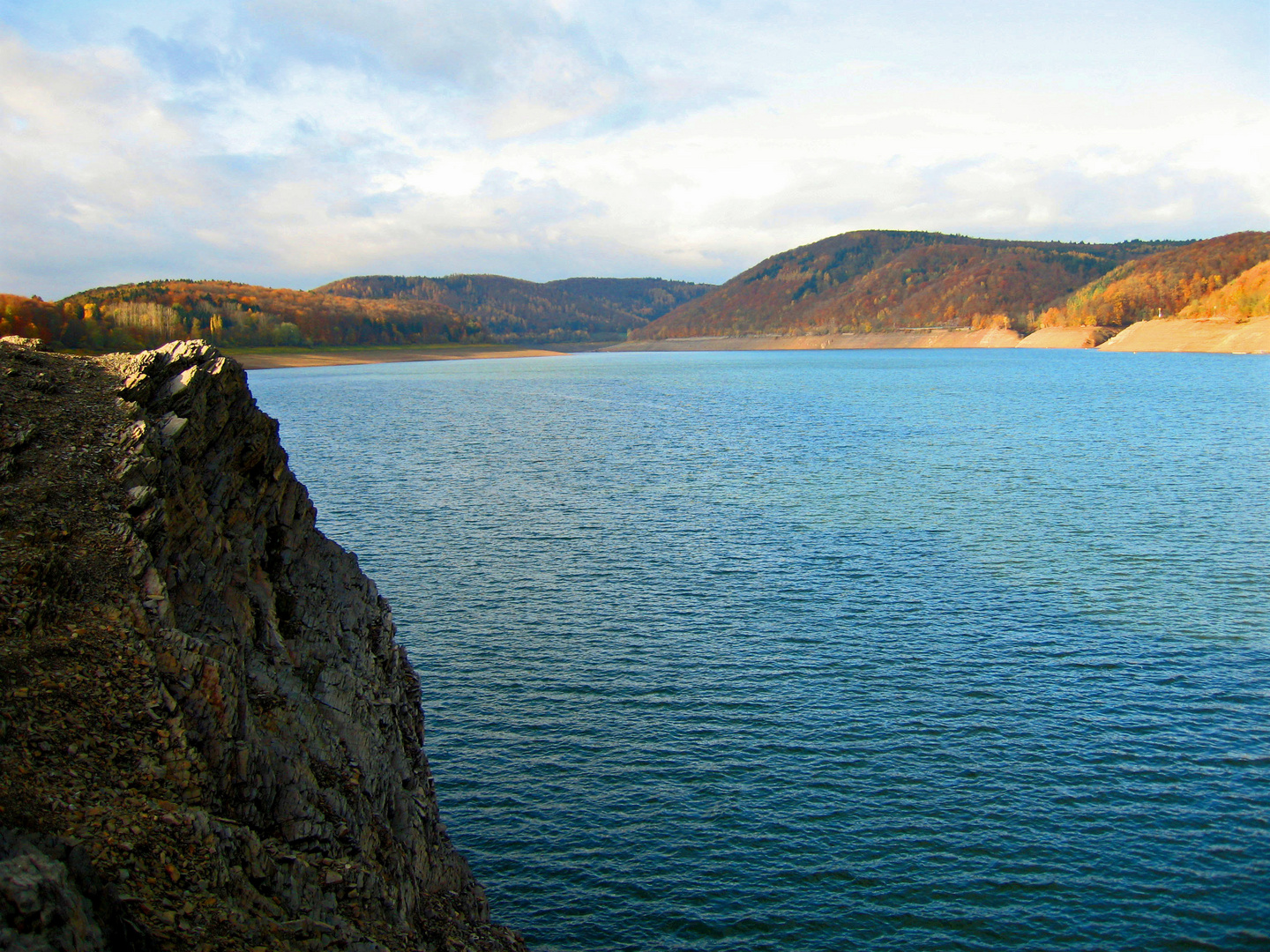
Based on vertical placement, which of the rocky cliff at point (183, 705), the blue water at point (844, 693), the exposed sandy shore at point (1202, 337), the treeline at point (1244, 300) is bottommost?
the blue water at point (844, 693)

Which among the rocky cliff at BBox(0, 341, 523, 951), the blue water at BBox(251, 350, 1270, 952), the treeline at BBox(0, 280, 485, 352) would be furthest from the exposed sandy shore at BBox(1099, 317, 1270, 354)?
the treeline at BBox(0, 280, 485, 352)

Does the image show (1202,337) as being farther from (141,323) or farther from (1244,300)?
(141,323)

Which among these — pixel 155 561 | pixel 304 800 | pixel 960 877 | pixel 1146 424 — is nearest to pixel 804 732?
pixel 960 877

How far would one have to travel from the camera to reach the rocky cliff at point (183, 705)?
7555 mm

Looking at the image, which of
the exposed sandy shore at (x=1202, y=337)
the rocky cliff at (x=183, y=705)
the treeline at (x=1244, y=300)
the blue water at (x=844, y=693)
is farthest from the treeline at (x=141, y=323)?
the treeline at (x=1244, y=300)

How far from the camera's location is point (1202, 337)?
17375 centimetres

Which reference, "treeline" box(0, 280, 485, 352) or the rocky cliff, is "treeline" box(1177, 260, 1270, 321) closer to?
the rocky cliff

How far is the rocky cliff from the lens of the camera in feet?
24.8

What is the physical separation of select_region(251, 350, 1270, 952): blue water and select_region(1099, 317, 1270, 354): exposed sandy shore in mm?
130887

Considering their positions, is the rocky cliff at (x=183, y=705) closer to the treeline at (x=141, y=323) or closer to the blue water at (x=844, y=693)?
the blue water at (x=844, y=693)

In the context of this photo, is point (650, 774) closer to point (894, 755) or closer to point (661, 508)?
point (894, 755)

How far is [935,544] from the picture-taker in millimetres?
33938

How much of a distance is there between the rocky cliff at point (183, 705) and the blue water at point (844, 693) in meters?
3.94

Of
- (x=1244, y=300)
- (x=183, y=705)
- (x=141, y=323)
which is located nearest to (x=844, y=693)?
(x=183, y=705)
